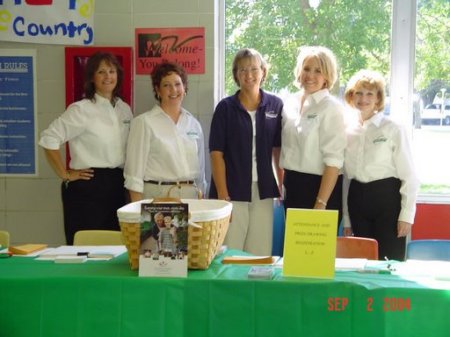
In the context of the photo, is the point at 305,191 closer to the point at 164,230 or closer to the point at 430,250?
the point at 430,250

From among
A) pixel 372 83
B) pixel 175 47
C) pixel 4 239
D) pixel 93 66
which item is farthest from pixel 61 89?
pixel 372 83

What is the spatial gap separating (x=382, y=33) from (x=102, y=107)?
1.91 meters

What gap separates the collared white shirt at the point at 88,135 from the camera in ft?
11.8

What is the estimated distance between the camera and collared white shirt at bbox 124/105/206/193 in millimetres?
3504

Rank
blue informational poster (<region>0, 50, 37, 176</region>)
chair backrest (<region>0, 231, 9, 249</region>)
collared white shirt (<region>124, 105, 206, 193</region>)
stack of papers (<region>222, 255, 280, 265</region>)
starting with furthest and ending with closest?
blue informational poster (<region>0, 50, 37, 176</region>) < collared white shirt (<region>124, 105, 206, 193</region>) < chair backrest (<region>0, 231, 9, 249</region>) < stack of papers (<region>222, 255, 280, 265</region>)

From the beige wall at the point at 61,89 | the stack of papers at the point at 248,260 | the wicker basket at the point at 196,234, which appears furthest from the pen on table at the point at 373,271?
the beige wall at the point at 61,89

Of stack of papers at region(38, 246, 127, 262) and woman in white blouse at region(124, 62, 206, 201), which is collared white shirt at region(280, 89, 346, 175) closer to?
woman in white blouse at region(124, 62, 206, 201)

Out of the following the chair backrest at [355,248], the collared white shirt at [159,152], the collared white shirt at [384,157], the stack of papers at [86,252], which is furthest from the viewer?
the collared white shirt at [159,152]

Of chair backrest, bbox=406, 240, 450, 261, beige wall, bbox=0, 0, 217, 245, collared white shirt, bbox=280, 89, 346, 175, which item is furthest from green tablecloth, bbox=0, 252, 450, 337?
beige wall, bbox=0, 0, 217, 245

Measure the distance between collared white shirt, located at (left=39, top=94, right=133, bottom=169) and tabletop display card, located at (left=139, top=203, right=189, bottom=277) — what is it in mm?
1636

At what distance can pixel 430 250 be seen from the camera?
9.96 ft

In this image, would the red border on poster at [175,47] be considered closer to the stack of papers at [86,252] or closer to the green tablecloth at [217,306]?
the stack of papers at [86,252]

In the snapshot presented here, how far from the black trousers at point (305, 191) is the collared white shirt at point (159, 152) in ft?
1.85

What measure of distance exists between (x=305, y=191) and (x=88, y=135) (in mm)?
1321
